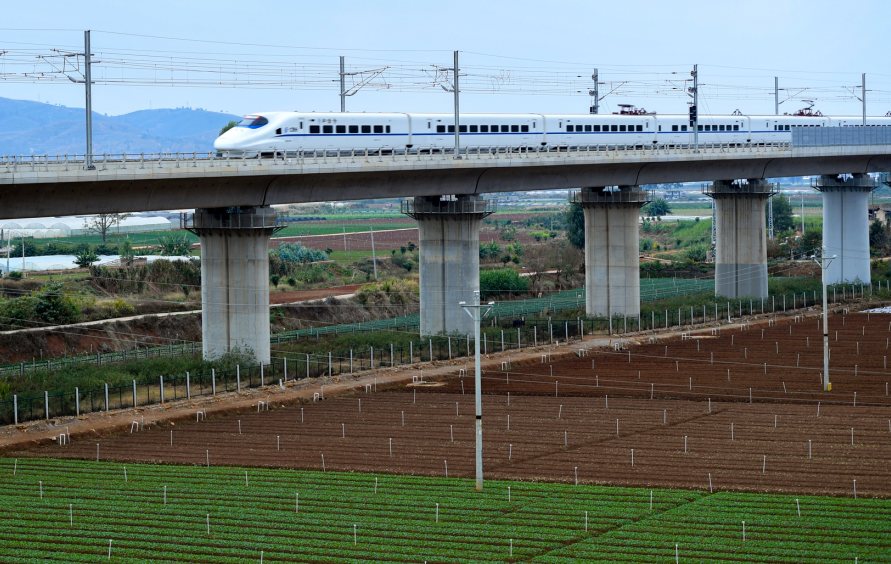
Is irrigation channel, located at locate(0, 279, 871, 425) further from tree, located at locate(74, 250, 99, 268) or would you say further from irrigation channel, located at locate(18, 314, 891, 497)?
tree, located at locate(74, 250, 99, 268)

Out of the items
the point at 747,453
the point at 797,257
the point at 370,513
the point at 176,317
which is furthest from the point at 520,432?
the point at 797,257

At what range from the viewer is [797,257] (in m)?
154

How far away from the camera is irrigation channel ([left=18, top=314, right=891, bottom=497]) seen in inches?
1668

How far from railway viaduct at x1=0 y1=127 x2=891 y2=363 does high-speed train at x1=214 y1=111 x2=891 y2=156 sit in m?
1.37

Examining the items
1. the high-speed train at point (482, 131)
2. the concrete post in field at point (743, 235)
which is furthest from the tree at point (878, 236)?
the concrete post in field at point (743, 235)

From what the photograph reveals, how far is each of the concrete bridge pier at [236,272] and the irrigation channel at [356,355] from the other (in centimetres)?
243

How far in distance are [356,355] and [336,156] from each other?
1206cm

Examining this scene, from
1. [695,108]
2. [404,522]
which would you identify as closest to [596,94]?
[695,108]

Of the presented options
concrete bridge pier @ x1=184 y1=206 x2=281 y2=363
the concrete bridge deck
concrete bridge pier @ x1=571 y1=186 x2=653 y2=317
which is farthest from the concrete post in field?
concrete bridge pier @ x1=184 y1=206 x2=281 y2=363

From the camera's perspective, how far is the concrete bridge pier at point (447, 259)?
78812 millimetres

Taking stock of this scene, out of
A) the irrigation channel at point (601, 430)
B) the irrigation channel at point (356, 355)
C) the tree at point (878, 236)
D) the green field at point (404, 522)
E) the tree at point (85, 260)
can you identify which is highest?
the tree at point (878, 236)

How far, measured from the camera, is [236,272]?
217ft

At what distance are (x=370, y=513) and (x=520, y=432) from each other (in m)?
15.1

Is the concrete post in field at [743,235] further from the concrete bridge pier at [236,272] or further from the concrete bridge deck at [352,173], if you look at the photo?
the concrete bridge pier at [236,272]
